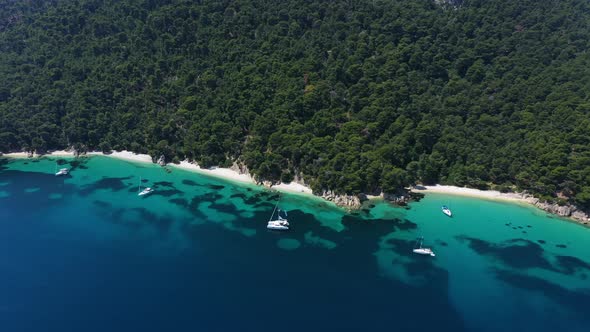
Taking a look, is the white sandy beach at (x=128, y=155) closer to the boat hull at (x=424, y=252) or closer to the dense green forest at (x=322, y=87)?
the dense green forest at (x=322, y=87)

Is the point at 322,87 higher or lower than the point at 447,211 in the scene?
higher

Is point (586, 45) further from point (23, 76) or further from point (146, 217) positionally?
point (23, 76)

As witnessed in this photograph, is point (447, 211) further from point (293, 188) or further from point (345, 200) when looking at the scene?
point (293, 188)

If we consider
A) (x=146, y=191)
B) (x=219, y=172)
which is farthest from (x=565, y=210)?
(x=146, y=191)

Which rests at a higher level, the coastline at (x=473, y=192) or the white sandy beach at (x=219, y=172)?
the coastline at (x=473, y=192)

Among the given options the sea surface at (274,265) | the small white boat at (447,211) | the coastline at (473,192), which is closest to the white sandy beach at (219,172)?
the sea surface at (274,265)
